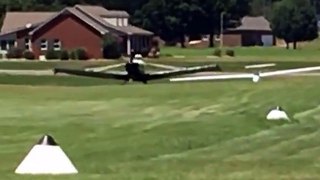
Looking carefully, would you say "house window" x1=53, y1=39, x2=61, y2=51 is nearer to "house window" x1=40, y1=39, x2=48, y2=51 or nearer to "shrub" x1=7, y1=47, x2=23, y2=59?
A: "house window" x1=40, y1=39, x2=48, y2=51

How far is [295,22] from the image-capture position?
135 metres

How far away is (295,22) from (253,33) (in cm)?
1955

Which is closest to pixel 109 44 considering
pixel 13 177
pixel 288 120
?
pixel 288 120

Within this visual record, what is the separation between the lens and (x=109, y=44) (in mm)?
88500

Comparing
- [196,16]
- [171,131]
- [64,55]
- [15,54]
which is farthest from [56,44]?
[171,131]

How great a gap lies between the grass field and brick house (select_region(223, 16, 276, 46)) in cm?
11123

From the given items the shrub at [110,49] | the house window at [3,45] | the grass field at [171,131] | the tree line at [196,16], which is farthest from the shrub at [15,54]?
the grass field at [171,131]

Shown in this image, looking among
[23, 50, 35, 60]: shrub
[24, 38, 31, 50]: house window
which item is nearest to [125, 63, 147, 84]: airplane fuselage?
[23, 50, 35, 60]: shrub

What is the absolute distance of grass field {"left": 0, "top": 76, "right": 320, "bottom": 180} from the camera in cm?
1359

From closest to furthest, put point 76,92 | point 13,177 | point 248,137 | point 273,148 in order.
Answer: point 13,177
point 273,148
point 248,137
point 76,92

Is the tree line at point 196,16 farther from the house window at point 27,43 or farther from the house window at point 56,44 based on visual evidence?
the house window at point 56,44

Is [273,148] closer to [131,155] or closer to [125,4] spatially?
[131,155]

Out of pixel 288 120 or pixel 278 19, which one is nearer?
pixel 288 120

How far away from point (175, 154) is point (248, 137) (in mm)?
3007
